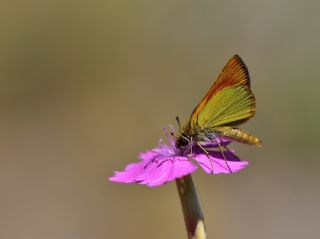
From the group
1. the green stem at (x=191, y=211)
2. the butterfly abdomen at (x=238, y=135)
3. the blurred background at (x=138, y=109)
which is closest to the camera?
the green stem at (x=191, y=211)

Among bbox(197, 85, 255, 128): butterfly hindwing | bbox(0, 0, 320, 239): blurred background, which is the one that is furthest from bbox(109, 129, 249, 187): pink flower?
bbox(0, 0, 320, 239): blurred background

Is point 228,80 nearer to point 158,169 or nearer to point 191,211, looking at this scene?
point 158,169

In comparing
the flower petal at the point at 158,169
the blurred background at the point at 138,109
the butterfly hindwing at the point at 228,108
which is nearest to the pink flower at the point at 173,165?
the flower petal at the point at 158,169

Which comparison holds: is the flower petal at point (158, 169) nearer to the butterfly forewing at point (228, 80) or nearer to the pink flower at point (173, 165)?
the pink flower at point (173, 165)

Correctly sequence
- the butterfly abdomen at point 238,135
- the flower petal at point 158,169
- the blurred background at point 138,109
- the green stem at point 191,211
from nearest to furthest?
the green stem at point 191,211 → the flower petal at point 158,169 → the butterfly abdomen at point 238,135 → the blurred background at point 138,109

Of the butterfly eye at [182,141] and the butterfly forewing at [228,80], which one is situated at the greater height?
the butterfly forewing at [228,80]

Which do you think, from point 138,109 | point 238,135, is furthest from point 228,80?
point 138,109
